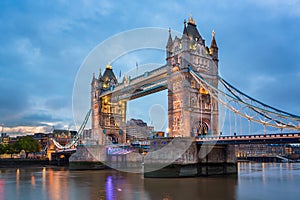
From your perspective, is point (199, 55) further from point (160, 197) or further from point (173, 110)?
point (160, 197)

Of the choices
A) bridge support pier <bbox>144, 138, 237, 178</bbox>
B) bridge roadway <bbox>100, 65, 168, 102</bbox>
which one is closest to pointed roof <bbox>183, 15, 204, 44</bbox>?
bridge roadway <bbox>100, 65, 168, 102</bbox>

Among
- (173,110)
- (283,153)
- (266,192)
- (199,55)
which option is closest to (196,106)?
(173,110)

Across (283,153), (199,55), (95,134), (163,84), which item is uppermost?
(199,55)

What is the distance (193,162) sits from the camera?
2802 centimetres

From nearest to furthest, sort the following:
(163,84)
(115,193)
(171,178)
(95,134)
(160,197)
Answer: (160,197)
(115,193)
(171,178)
(163,84)
(95,134)

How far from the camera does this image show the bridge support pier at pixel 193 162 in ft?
89.6

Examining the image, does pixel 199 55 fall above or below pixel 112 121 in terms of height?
above

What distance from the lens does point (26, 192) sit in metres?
21.2

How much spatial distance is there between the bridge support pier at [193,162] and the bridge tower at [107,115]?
73.2 feet

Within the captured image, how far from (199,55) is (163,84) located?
18.1 feet

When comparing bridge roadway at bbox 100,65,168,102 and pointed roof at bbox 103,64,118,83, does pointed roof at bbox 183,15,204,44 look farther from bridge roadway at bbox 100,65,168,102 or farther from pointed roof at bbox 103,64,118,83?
pointed roof at bbox 103,64,118,83

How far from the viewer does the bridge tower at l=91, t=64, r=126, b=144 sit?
164 ft

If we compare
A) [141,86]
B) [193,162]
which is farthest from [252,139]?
[141,86]

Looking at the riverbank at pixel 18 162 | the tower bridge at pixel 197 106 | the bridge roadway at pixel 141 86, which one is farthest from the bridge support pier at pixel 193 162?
the riverbank at pixel 18 162
